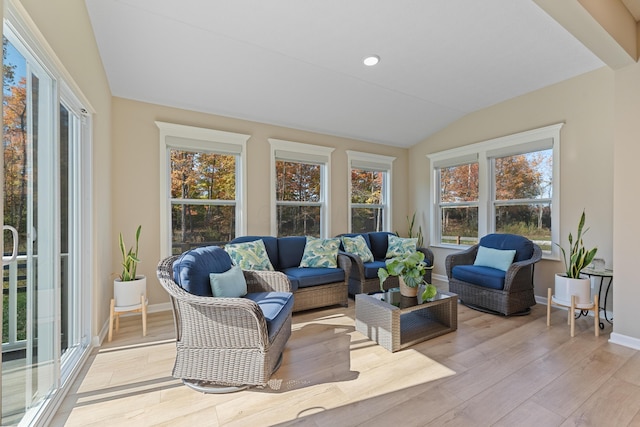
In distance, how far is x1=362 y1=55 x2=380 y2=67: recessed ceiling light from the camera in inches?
126

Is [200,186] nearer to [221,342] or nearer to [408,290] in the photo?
[221,342]

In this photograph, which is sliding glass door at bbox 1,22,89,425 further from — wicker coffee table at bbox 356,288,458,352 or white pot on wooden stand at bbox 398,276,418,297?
white pot on wooden stand at bbox 398,276,418,297

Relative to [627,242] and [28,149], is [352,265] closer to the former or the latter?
[627,242]

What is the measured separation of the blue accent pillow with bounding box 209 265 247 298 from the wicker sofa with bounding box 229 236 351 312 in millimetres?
961

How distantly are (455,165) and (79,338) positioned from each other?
5.40 metres

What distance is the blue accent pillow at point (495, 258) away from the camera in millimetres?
3661

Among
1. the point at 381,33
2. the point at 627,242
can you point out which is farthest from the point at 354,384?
the point at 381,33

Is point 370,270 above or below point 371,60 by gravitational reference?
below

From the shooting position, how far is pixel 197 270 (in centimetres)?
231

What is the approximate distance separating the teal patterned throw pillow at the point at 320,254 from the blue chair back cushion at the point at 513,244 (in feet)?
6.98

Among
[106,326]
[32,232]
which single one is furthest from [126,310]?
[32,232]

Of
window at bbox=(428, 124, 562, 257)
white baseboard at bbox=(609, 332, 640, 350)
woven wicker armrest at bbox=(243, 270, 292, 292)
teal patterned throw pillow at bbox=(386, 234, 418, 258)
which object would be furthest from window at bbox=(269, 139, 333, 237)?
white baseboard at bbox=(609, 332, 640, 350)

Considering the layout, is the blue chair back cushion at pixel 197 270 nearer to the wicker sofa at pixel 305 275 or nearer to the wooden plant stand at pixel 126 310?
the wooden plant stand at pixel 126 310

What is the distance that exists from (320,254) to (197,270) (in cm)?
194
